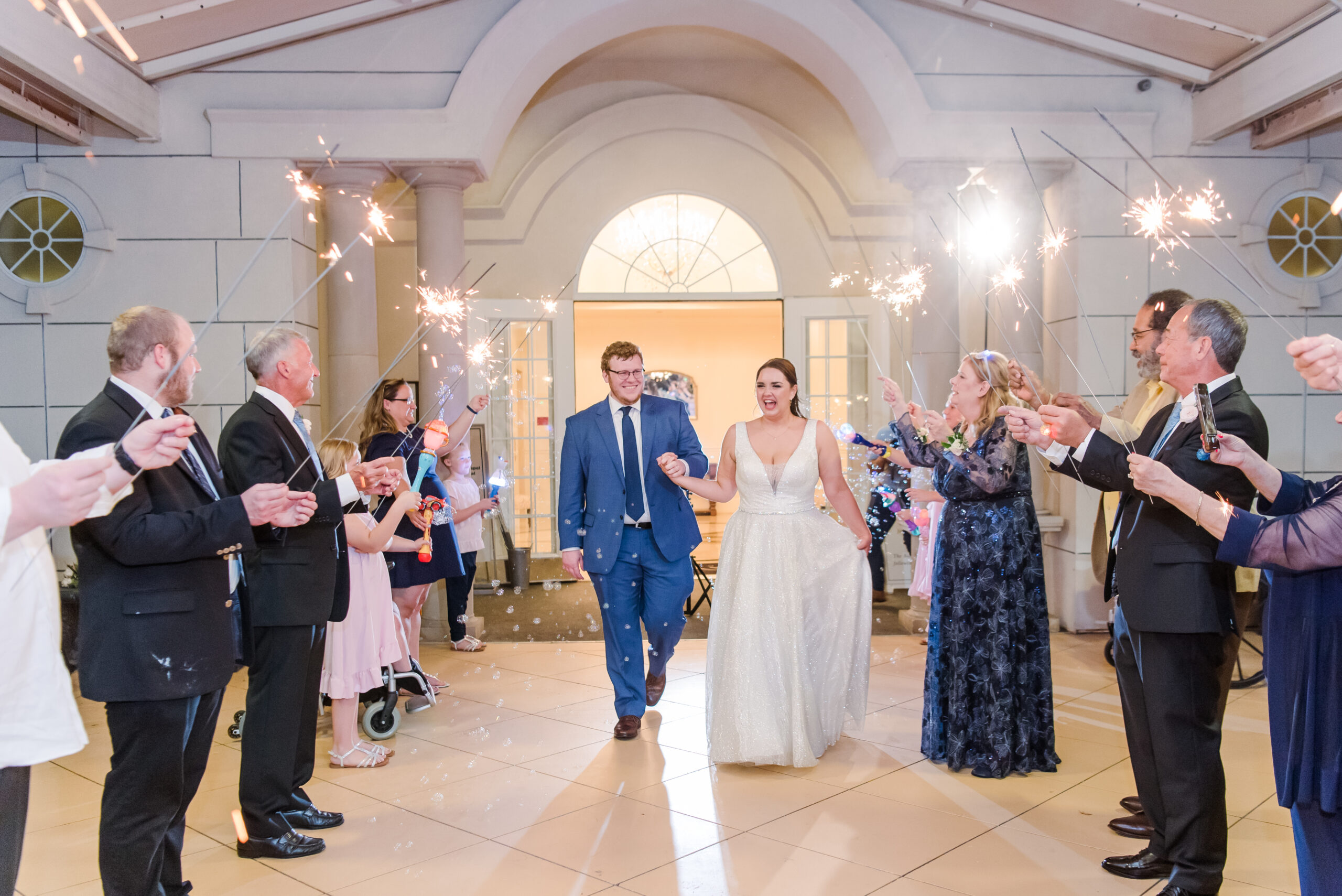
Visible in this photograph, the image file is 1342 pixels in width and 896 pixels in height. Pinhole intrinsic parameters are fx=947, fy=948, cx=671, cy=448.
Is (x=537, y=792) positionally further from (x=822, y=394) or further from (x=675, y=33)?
(x=675, y=33)

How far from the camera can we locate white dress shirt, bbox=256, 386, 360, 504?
3217 millimetres

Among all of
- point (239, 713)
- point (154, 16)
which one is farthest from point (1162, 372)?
point (154, 16)

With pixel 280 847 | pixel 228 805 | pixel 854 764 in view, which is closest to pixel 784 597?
pixel 854 764

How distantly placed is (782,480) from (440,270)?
368cm

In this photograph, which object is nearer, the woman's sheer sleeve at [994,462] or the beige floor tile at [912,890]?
the beige floor tile at [912,890]

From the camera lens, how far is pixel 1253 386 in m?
6.66

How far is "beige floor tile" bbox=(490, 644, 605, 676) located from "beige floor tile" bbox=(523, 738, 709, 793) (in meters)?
1.55

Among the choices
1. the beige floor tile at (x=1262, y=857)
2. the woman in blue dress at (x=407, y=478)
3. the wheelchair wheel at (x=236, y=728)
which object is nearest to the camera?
the beige floor tile at (x=1262, y=857)

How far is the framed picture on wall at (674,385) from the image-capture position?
15.6 meters

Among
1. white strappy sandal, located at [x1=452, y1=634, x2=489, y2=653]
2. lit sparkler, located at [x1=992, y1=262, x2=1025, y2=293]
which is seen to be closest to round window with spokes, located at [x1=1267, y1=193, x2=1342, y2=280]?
lit sparkler, located at [x1=992, y1=262, x2=1025, y2=293]

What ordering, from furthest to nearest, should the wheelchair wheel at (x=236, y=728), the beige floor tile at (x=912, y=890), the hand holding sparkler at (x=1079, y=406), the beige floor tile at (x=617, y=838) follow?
the wheelchair wheel at (x=236, y=728) < the hand holding sparkler at (x=1079, y=406) < the beige floor tile at (x=617, y=838) < the beige floor tile at (x=912, y=890)

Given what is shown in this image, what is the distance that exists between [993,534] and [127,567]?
3.16m

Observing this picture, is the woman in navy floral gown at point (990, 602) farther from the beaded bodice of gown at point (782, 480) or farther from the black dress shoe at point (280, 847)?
the black dress shoe at point (280, 847)

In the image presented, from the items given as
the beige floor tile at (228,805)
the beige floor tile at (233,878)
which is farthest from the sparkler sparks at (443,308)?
the beige floor tile at (233,878)
